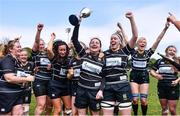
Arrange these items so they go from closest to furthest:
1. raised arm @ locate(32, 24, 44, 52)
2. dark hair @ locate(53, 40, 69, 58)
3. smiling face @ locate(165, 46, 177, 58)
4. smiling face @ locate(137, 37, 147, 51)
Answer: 1. dark hair @ locate(53, 40, 69, 58)
2. raised arm @ locate(32, 24, 44, 52)
3. smiling face @ locate(165, 46, 177, 58)
4. smiling face @ locate(137, 37, 147, 51)

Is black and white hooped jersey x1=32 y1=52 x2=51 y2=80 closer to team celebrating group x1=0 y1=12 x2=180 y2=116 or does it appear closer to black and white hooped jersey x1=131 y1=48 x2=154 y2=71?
team celebrating group x1=0 y1=12 x2=180 y2=116

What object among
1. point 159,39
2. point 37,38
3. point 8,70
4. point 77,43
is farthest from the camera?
point 159,39

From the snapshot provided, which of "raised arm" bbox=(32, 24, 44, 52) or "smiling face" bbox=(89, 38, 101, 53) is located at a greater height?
"raised arm" bbox=(32, 24, 44, 52)

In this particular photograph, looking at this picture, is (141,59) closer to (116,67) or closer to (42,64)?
(42,64)

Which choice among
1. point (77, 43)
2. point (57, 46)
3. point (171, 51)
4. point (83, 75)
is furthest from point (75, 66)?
point (171, 51)

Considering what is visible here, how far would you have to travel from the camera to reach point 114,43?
424 inches

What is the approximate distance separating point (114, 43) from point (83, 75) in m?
1.04

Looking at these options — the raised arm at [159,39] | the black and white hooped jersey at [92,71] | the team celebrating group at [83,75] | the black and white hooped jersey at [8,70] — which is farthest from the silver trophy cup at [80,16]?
the raised arm at [159,39]

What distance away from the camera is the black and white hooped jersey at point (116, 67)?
1071 cm

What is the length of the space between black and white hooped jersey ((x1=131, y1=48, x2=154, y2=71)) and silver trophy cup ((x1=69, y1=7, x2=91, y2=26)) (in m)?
3.19

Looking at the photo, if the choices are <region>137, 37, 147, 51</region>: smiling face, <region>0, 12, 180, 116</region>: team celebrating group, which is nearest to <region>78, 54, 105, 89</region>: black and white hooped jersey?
<region>0, 12, 180, 116</region>: team celebrating group

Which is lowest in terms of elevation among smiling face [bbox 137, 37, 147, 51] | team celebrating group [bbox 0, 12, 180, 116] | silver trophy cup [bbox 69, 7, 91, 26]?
team celebrating group [bbox 0, 12, 180, 116]

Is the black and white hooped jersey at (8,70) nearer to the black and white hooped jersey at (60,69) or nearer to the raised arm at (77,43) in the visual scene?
the raised arm at (77,43)

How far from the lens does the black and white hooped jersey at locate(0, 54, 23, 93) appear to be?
10.6m
